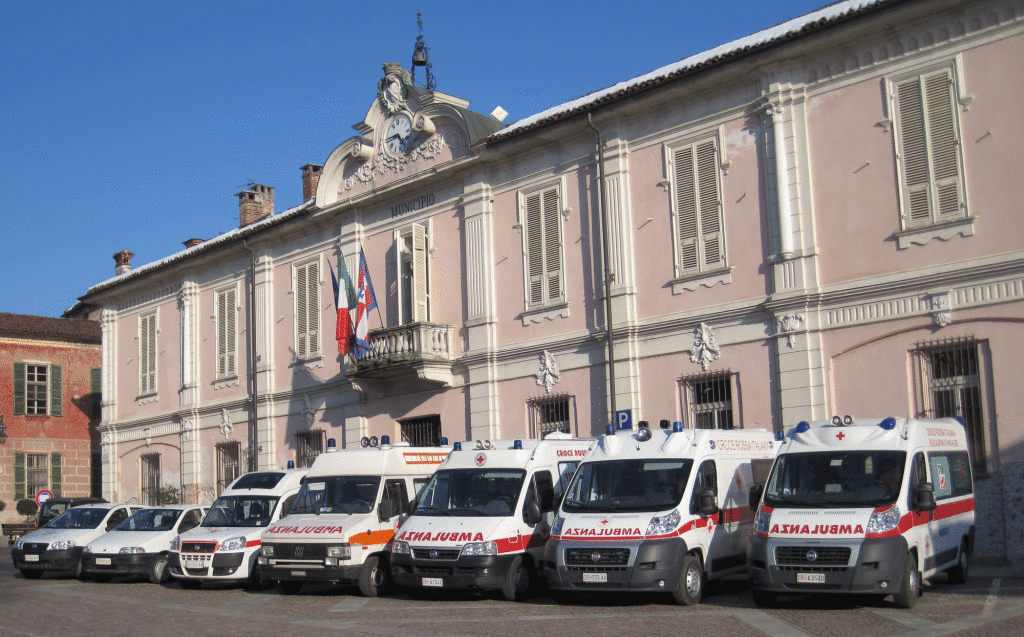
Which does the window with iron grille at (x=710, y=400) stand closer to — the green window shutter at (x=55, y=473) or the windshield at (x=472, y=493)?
the windshield at (x=472, y=493)

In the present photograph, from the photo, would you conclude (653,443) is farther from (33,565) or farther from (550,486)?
(33,565)

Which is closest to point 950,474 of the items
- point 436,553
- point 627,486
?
point 627,486

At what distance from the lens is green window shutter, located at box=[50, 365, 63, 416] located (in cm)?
4045

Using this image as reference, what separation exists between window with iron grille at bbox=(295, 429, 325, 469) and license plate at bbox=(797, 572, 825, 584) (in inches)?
690

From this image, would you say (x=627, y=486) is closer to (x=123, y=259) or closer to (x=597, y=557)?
(x=597, y=557)

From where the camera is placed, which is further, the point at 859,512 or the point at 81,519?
the point at 81,519

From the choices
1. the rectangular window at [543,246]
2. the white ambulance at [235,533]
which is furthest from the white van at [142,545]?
the rectangular window at [543,246]

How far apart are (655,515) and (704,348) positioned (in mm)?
6847

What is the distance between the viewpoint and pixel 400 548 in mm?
14555

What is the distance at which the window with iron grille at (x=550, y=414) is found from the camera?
71.1ft

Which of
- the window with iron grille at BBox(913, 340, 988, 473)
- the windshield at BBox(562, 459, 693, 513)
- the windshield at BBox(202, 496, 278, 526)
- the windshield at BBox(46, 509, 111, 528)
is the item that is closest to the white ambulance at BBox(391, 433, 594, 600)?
the windshield at BBox(562, 459, 693, 513)

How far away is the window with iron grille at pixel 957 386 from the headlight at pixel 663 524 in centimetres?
585

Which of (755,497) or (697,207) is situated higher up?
(697,207)

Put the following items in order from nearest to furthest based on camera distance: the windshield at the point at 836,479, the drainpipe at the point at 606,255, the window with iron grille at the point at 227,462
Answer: the windshield at the point at 836,479 → the drainpipe at the point at 606,255 → the window with iron grille at the point at 227,462
